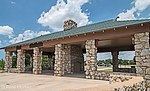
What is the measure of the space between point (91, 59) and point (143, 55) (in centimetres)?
401

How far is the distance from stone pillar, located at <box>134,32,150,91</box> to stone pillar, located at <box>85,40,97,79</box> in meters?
3.36

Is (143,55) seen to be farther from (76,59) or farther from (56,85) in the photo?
(76,59)

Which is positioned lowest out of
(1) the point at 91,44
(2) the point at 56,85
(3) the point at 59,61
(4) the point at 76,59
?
(2) the point at 56,85

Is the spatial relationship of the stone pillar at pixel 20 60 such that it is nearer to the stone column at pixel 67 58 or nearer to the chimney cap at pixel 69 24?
the chimney cap at pixel 69 24

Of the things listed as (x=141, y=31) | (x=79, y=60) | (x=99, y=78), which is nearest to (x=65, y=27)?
(x=79, y=60)

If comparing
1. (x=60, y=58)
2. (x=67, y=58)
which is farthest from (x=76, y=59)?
(x=60, y=58)

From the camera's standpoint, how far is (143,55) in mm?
10367

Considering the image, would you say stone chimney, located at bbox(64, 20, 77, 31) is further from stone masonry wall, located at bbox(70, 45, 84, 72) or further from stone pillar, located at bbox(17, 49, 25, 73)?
stone pillar, located at bbox(17, 49, 25, 73)

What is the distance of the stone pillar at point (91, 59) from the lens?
1287 cm

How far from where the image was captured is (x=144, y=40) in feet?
34.1

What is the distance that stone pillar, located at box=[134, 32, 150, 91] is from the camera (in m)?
10.2

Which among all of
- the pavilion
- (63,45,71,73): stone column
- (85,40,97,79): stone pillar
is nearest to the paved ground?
(85,40,97,79): stone pillar

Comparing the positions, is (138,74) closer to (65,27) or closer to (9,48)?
(65,27)

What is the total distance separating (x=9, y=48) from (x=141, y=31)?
60.2ft
